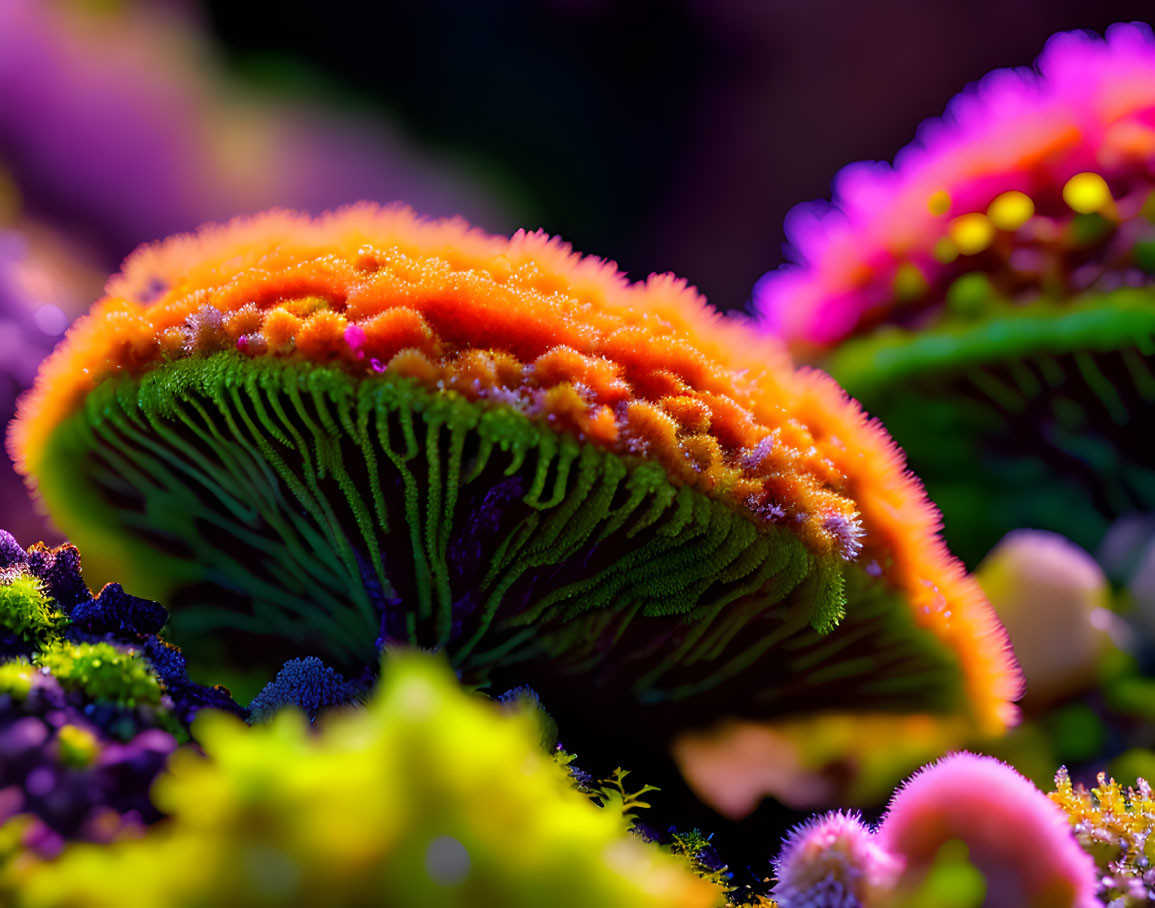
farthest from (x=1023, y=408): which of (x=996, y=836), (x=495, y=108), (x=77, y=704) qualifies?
(x=495, y=108)

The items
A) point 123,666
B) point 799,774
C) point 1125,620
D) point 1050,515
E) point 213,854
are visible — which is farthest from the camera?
point 1050,515

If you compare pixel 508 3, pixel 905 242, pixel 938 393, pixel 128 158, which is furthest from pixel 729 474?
pixel 128 158

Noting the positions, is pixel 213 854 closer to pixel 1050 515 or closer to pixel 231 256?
pixel 231 256

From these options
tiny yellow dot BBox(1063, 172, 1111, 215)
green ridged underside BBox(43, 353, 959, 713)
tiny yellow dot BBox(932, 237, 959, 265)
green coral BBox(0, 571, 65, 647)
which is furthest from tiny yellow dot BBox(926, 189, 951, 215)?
green coral BBox(0, 571, 65, 647)

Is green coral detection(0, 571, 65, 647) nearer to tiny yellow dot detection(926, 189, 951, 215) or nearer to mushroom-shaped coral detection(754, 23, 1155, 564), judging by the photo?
mushroom-shaped coral detection(754, 23, 1155, 564)

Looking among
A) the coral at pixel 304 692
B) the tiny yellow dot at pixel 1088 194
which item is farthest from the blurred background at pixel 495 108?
the coral at pixel 304 692

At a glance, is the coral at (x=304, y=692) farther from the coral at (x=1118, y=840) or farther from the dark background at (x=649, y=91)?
the dark background at (x=649, y=91)
